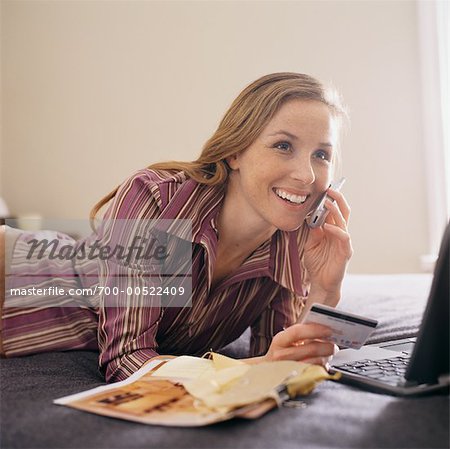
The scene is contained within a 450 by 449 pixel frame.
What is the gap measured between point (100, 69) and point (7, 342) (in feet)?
7.99

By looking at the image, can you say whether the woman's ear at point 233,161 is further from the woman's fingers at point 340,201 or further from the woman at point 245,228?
the woman's fingers at point 340,201

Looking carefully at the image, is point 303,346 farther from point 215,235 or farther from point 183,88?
point 183,88

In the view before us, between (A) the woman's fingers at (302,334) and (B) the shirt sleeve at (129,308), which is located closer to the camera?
(A) the woman's fingers at (302,334)

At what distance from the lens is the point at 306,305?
1321 mm

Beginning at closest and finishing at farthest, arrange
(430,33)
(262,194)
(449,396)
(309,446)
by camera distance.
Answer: (309,446), (449,396), (262,194), (430,33)

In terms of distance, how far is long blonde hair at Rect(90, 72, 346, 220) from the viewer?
127cm

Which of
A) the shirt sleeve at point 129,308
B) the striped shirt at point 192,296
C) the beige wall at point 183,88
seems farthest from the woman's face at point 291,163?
the beige wall at point 183,88

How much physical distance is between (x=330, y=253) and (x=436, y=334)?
55cm

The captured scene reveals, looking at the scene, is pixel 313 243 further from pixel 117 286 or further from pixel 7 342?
pixel 7 342

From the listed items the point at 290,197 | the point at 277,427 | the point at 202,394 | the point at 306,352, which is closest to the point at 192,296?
the point at 290,197

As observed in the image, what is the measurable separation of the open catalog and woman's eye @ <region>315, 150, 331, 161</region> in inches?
21.2

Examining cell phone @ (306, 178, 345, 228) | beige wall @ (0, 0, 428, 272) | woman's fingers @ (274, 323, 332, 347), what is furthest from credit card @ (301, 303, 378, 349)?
beige wall @ (0, 0, 428, 272)

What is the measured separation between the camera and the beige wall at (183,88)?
3.40 metres

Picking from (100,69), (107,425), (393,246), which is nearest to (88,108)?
(100,69)
